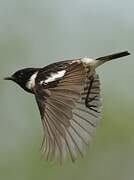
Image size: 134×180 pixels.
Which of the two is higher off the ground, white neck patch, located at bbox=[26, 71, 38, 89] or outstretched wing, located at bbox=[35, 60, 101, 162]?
white neck patch, located at bbox=[26, 71, 38, 89]

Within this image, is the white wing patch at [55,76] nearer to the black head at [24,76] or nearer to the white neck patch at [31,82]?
the white neck patch at [31,82]

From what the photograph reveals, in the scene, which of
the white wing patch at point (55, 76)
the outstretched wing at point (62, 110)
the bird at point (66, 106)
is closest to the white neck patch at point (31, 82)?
the bird at point (66, 106)

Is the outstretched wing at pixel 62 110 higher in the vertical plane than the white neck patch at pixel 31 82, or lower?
lower

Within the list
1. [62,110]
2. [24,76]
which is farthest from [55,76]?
[24,76]

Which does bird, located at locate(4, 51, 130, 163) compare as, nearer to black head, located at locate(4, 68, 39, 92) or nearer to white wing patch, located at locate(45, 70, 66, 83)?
white wing patch, located at locate(45, 70, 66, 83)

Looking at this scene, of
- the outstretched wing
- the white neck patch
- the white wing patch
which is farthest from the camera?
the white neck patch

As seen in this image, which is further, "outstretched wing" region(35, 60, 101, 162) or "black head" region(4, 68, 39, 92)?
"black head" region(4, 68, 39, 92)

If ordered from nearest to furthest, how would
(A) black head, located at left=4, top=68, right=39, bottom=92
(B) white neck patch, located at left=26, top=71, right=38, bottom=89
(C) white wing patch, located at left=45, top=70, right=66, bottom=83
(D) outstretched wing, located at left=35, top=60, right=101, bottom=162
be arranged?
(D) outstretched wing, located at left=35, top=60, right=101, bottom=162, (C) white wing patch, located at left=45, top=70, right=66, bottom=83, (B) white neck patch, located at left=26, top=71, right=38, bottom=89, (A) black head, located at left=4, top=68, right=39, bottom=92

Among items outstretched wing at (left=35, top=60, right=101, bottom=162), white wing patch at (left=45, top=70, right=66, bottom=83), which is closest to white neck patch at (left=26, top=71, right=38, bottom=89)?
outstretched wing at (left=35, top=60, right=101, bottom=162)

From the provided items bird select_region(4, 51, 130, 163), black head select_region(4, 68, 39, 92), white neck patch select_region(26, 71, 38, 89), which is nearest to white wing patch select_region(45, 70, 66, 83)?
bird select_region(4, 51, 130, 163)

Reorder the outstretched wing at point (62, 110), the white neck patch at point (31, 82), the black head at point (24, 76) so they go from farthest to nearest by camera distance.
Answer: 1. the black head at point (24, 76)
2. the white neck patch at point (31, 82)
3. the outstretched wing at point (62, 110)
